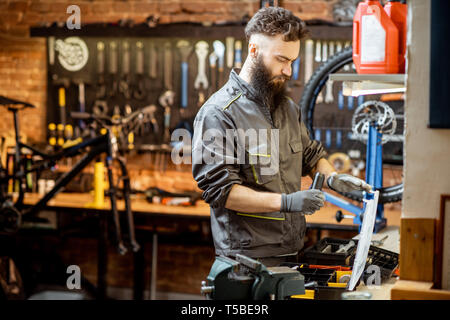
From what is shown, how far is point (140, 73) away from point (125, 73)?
0.13 metres

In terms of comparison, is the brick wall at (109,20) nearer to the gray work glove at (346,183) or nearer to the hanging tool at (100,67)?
the hanging tool at (100,67)

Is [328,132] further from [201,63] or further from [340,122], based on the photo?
[201,63]

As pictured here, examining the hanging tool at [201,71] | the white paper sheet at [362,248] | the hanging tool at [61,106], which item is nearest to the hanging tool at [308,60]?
the hanging tool at [201,71]

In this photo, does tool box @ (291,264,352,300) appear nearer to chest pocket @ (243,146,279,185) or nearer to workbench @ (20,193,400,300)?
chest pocket @ (243,146,279,185)

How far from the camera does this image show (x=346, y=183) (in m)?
2.29

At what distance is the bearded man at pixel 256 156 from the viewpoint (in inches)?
87.3

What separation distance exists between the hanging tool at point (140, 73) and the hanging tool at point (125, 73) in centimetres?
6

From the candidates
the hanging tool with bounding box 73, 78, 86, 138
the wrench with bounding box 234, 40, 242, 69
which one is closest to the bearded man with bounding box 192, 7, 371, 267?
the wrench with bounding box 234, 40, 242, 69

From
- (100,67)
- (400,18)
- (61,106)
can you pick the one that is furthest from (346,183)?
(61,106)

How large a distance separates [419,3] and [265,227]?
46.3 inches

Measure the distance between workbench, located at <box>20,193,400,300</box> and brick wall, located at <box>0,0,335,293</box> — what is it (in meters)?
0.29

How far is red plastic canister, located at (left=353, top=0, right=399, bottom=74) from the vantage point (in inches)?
77.9

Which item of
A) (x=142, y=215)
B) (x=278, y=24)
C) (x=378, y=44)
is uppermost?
(x=278, y=24)
